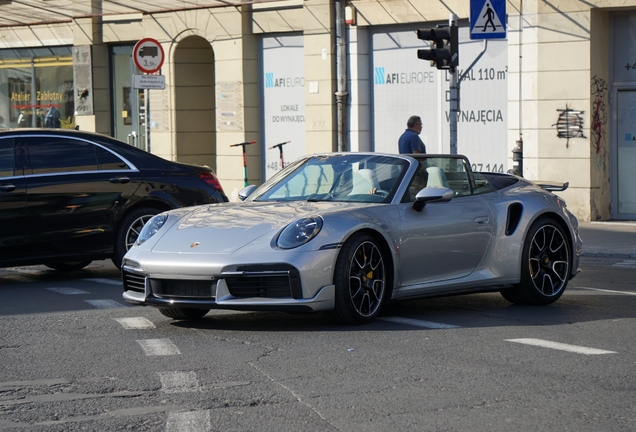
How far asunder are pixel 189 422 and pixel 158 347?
198cm

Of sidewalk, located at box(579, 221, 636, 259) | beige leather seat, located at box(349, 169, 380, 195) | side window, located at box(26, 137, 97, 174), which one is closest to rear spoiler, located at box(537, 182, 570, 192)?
beige leather seat, located at box(349, 169, 380, 195)

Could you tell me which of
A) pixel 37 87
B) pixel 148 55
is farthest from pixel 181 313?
pixel 37 87

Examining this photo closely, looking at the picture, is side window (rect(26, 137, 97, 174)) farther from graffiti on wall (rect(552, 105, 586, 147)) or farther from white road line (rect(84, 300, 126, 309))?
graffiti on wall (rect(552, 105, 586, 147))

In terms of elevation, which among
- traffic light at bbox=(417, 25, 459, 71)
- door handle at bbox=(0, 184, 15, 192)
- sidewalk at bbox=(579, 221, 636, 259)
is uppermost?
traffic light at bbox=(417, 25, 459, 71)

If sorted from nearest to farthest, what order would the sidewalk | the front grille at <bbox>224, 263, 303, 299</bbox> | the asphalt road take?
the asphalt road < the front grille at <bbox>224, 263, 303, 299</bbox> < the sidewalk

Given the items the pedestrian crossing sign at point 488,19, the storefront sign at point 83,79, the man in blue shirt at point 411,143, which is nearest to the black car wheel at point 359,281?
the man in blue shirt at point 411,143

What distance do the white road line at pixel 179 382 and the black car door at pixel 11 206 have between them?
16.1 feet

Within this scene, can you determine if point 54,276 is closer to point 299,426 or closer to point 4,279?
point 4,279

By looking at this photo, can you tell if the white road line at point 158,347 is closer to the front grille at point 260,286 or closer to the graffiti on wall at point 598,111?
the front grille at point 260,286

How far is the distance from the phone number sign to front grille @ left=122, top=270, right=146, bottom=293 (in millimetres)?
10760

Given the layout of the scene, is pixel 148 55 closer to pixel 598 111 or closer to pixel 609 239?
pixel 598 111

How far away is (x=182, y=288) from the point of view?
291 inches

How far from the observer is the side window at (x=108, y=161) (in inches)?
440

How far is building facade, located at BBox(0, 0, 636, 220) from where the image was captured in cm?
1767
